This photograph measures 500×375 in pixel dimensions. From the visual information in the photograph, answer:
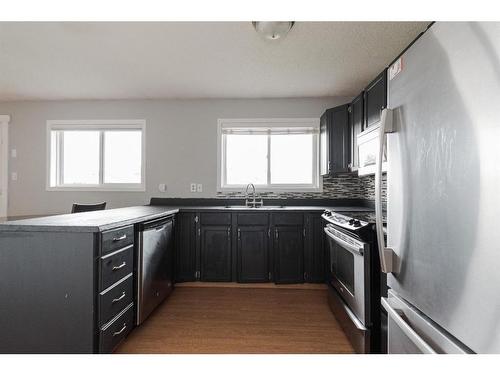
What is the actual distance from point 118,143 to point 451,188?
3961 millimetres

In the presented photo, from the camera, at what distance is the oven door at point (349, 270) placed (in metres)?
1.68

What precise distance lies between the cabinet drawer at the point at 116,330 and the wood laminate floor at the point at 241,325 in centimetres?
14

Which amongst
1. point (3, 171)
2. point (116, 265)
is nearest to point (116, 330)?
point (116, 265)

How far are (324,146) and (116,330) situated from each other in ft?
9.33

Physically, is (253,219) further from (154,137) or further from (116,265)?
(154,137)

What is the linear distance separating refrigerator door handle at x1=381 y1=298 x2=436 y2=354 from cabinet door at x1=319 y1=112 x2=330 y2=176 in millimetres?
2278

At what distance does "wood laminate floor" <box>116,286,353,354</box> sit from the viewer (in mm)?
1842

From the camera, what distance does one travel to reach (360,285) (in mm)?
1713

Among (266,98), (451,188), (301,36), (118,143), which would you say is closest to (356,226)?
(451,188)

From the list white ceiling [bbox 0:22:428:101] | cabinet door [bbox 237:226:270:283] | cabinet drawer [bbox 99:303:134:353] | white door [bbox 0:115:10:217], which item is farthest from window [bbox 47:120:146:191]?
cabinet drawer [bbox 99:303:134:353]

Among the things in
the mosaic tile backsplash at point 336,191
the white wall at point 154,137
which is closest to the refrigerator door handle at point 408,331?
the mosaic tile backsplash at point 336,191

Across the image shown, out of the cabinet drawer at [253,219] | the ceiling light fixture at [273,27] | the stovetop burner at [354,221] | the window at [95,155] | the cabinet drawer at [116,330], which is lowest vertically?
the cabinet drawer at [116,330]

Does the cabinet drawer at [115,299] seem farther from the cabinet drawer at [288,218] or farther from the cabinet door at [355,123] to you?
the cabinet door at [355,123]

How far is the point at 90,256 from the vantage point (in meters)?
1.46
